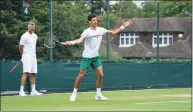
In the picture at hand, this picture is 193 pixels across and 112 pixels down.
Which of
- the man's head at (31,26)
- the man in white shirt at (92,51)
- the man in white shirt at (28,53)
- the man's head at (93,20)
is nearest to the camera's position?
the man's head at (93,20)

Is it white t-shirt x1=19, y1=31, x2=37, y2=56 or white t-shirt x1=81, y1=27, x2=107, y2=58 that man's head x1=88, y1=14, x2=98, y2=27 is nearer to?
white t-shirt x1=81, y1=27, x2=107, y2=58

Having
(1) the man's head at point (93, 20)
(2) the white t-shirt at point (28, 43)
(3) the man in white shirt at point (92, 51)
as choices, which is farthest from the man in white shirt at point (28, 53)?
(1) the man's head at point (93, 20)

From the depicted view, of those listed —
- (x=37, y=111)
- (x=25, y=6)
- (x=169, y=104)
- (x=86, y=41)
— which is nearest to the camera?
(x=37, y=111)

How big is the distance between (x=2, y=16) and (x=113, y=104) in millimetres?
7769

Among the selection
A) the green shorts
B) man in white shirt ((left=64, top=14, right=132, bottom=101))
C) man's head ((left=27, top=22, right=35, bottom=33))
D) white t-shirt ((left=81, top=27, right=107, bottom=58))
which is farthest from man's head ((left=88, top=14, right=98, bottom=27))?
man's head ((left=27, top=22, right=35, bottom=33))

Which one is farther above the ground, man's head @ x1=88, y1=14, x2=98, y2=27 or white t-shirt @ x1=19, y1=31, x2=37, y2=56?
man's head @ x1=88, y1=14, x2=98, y2=27

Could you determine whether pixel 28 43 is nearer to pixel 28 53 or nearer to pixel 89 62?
pixel 28 53

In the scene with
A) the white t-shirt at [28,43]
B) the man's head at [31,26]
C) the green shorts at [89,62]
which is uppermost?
the man's head at [31,26]

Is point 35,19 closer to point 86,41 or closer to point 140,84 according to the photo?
point 140,84

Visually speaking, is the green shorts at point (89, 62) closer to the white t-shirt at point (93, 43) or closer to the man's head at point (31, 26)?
the white t-shirt at point (93, 43)

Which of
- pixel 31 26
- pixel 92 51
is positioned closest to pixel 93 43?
pixel 92 51

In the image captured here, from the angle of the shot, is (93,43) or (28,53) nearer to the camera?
(93,43)

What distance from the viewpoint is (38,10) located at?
66.9 feet

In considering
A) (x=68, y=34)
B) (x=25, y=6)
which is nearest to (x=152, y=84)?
(x=68, y=34)
